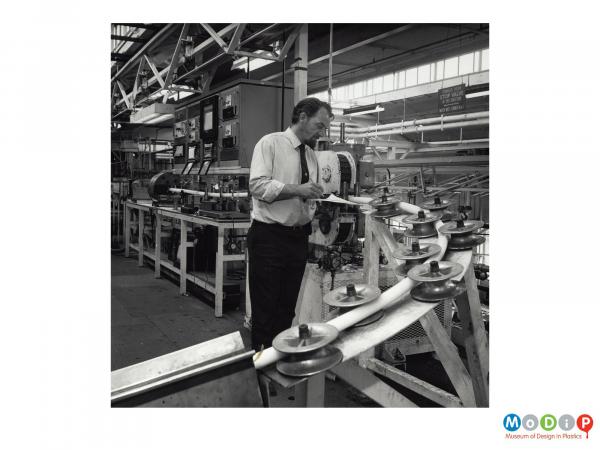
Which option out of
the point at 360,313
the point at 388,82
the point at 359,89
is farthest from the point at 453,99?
the point at 360,313

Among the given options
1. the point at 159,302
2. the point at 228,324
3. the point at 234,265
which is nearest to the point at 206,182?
the point at 234,265

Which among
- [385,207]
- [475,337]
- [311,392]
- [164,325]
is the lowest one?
[164,325]

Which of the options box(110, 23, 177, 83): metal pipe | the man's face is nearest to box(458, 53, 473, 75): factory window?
box(110, 23, 177, 83): metal pipe

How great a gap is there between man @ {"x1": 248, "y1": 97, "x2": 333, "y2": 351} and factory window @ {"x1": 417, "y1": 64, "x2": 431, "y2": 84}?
569cm

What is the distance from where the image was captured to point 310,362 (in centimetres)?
100

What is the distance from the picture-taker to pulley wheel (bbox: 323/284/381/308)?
1203 mm

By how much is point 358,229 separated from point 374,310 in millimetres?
1701

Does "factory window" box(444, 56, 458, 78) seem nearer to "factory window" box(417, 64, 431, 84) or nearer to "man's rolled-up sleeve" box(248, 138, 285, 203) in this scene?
"factory window" box(417, 64, 431, 84)

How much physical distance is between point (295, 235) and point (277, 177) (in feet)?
0.95

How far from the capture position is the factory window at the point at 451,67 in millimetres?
6992

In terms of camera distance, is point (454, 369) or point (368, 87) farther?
point (368, 87)

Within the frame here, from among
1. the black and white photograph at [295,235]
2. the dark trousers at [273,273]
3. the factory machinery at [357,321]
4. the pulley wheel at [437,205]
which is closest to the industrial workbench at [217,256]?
the black and white photograph at [295,235]
